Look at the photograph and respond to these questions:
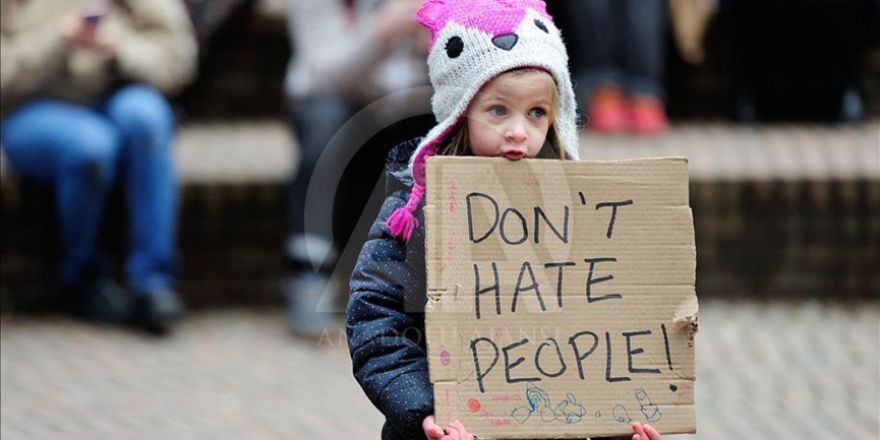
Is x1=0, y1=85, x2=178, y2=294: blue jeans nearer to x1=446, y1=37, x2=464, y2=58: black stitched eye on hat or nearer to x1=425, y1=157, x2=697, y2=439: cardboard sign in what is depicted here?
x1=446, y1=37, x2=464, y2=58: black stitched eye on hat

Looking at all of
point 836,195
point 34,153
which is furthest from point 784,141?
point 34,153

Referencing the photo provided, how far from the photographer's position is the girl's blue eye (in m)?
2.76

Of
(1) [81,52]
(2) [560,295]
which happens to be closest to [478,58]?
(2) [560,295]

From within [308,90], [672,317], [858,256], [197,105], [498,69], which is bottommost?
[858,256]

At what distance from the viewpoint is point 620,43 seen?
691 centimetres

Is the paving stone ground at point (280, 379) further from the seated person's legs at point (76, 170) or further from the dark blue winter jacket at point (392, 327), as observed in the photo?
the dark blue winter jacket at point (392, 327)

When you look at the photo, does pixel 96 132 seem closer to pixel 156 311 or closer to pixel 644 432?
pixel 156 311

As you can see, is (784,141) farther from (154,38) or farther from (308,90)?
(154,38)

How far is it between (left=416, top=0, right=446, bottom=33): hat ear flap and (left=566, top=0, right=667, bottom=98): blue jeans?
12.9 feet

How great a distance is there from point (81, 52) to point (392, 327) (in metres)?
3.15

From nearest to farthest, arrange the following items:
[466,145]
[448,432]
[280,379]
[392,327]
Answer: [448,432], [392,327], [466,145], [280,379]

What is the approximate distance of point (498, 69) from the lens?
272 cm

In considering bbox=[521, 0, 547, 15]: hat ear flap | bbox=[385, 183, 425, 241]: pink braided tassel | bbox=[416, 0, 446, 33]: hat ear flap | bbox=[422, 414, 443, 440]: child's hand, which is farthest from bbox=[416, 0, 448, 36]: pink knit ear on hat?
bbox=[422, 414, 443, 440]: child's hand

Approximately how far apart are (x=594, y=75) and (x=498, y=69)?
4.19m
